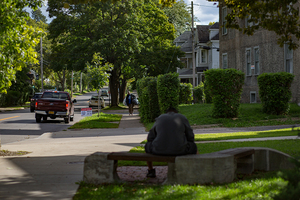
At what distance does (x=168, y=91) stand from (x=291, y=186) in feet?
55.6

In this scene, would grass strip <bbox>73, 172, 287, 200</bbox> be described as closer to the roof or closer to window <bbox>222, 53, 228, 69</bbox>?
window <bbox>222, 53, 228, 69</bbox>

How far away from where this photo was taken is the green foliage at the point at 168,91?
20953mm

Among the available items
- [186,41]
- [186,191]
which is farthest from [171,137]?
[186,41]

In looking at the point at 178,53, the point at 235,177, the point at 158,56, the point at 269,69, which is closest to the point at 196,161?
the point at 235,177

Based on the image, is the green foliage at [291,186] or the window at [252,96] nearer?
the green foliage at [291,186]

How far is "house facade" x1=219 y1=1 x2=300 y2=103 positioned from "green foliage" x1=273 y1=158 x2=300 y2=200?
68.0 ft

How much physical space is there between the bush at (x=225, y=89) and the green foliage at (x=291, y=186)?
16.2 meters

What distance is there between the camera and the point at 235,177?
7113mm

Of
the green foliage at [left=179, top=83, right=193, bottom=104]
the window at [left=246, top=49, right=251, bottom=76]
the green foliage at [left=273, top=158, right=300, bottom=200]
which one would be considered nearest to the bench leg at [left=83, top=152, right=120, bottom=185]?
the green foliage at [left=273, top=158, right=300, bottom=200]

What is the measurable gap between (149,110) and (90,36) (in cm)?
2517

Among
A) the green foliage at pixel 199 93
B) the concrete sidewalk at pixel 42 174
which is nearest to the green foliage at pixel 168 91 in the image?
the concrete sidewalk at pixel 42 174

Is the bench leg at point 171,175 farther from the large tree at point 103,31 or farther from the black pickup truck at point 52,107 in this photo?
the large tree at point 103,31

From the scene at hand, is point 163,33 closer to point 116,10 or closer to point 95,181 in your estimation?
point 116,10

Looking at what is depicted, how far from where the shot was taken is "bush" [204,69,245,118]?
20430 mm
